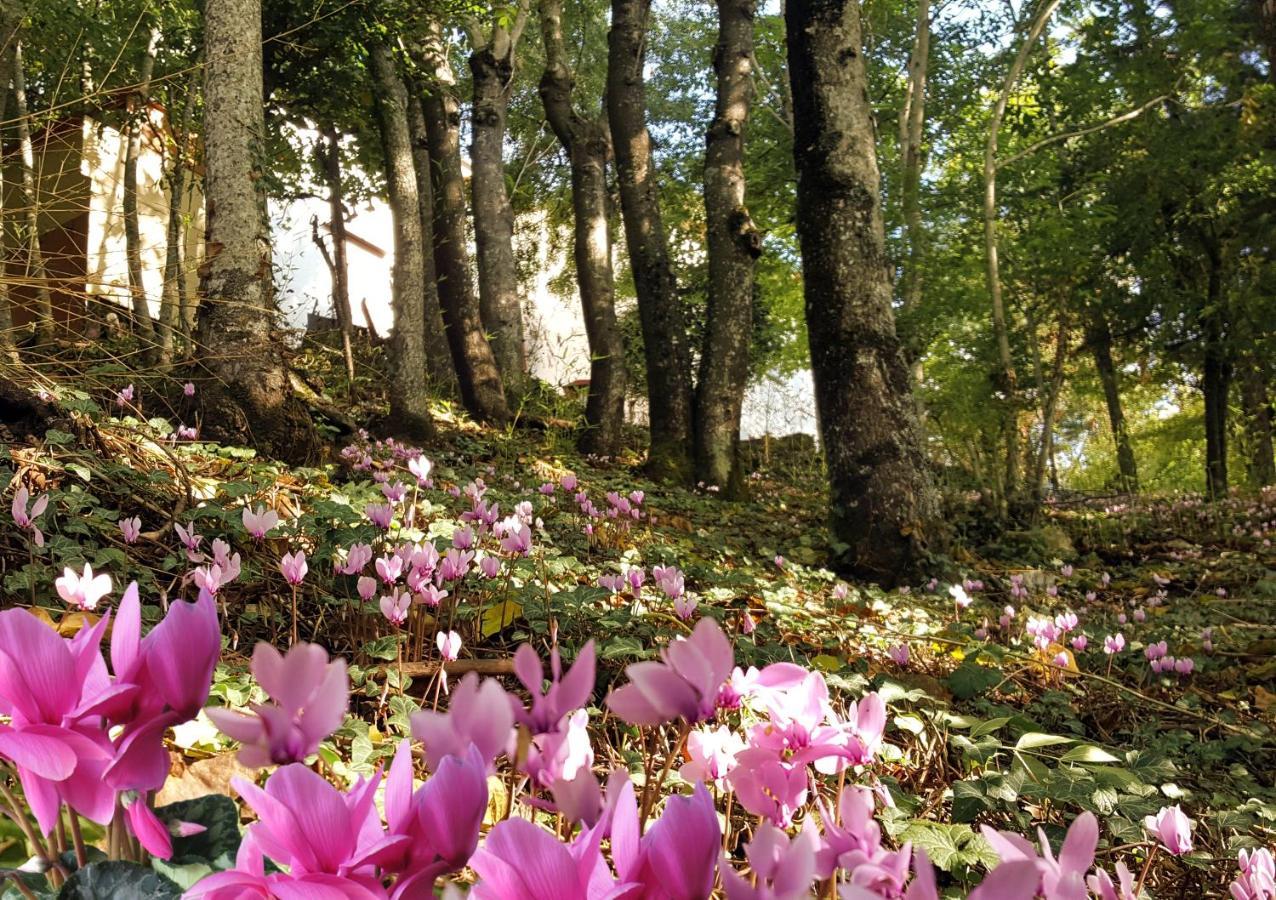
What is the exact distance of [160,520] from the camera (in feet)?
11.1

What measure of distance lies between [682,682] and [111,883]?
46 centimetres

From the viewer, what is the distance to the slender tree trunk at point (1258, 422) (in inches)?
611

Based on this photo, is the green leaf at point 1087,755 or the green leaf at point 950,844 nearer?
the green leaf at point 950,844

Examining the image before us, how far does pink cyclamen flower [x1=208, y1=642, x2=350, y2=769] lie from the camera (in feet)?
1.74

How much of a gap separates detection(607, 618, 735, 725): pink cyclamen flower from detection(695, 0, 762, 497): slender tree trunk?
8.56 metres

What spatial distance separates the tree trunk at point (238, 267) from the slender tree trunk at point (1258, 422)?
15.0 metres

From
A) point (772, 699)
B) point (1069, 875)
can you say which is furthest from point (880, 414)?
point (1069, 875)

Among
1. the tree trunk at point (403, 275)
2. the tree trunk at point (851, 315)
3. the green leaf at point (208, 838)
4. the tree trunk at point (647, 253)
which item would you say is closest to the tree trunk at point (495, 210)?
the tree trunk at point (647, 253)

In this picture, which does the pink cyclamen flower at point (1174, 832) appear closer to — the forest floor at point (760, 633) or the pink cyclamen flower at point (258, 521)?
the forest floor at point (760, 633)

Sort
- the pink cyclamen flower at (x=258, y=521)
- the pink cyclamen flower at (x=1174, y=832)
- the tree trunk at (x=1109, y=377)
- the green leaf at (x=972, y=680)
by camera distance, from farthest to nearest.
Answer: the tree trunk at (x=1109, y=377) → the green leaf at (x=972, y=680) → the pink cyclamen flower at (x=258, y=521) → the pink cyclamen flower at (x=1174, y=832)

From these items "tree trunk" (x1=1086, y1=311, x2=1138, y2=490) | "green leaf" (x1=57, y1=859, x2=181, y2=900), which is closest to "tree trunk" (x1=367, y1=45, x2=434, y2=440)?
"green leaf" (x1=57, y1=859, x2=181, y2=900)

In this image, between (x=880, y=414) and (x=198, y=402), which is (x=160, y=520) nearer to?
(x=198, y=402)

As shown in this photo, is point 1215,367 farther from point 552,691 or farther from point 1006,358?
point 552,691

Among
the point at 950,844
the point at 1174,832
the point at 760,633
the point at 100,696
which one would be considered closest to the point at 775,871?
the point at 100,696
